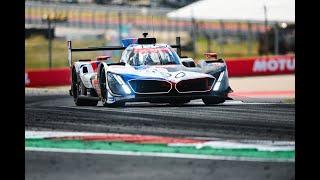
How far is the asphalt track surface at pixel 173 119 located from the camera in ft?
17.7

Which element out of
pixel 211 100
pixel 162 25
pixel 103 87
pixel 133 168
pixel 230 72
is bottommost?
pixel 133 168

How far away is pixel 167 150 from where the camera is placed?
5297 mm

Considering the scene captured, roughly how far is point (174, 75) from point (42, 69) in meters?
1.18

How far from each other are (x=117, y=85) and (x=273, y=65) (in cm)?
163

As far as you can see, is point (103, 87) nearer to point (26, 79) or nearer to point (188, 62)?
point (26, 79)

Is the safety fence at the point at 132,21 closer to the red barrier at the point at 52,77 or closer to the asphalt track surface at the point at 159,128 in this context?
the red barrier at the point at 52,77

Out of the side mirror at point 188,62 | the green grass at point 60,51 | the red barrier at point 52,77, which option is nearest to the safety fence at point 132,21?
the green grass at point 60,51

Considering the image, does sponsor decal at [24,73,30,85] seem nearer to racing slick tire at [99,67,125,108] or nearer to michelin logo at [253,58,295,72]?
racing slick tire at [99,67,125,108]

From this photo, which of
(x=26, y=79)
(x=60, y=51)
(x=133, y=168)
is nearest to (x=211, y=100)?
(x=133, y=168)

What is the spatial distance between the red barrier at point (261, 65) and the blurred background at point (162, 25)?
0.09 meters

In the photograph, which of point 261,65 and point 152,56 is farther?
point 261,65

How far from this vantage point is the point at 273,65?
623 cm
